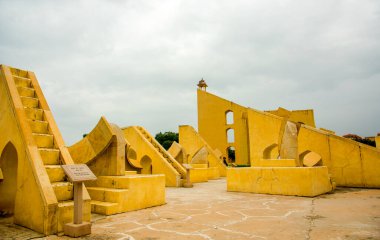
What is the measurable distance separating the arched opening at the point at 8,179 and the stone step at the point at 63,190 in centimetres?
191

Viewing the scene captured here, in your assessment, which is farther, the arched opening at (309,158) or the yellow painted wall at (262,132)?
the yellow painted wall at (262,132)

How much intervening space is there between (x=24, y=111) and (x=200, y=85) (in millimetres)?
28575

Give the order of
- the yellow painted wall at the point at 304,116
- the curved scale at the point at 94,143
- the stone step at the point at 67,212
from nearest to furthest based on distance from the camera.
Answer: the stone step at the point at 67,212
the curved scale at the point at 94,143
the yellow painted wall at the point at 304,116

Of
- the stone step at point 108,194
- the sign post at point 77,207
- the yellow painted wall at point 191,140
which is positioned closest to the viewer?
the sign post at point 77,207

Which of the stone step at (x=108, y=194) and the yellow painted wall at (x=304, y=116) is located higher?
the yellow painted wall at (x=304, y=116)

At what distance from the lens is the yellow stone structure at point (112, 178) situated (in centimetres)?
591

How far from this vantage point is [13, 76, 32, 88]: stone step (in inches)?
237

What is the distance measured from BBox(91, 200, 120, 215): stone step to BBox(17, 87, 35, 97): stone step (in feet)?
9.44

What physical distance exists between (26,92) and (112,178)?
276cm

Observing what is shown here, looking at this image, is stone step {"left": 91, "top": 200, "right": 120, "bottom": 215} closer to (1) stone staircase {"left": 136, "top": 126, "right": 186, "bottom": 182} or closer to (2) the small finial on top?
(1) stone staircase {"left": 136, "top": 126, "right": 186, "bottom": 182}

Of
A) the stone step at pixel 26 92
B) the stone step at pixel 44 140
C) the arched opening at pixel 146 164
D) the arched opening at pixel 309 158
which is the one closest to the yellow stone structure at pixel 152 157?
the arched opening at pixel 146 164

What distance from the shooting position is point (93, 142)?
22.1 feet

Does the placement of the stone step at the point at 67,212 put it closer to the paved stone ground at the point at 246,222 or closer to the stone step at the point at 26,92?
the paved stone ground at the point at 246,222

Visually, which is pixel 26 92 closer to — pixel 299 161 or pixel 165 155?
pixel 165 155
